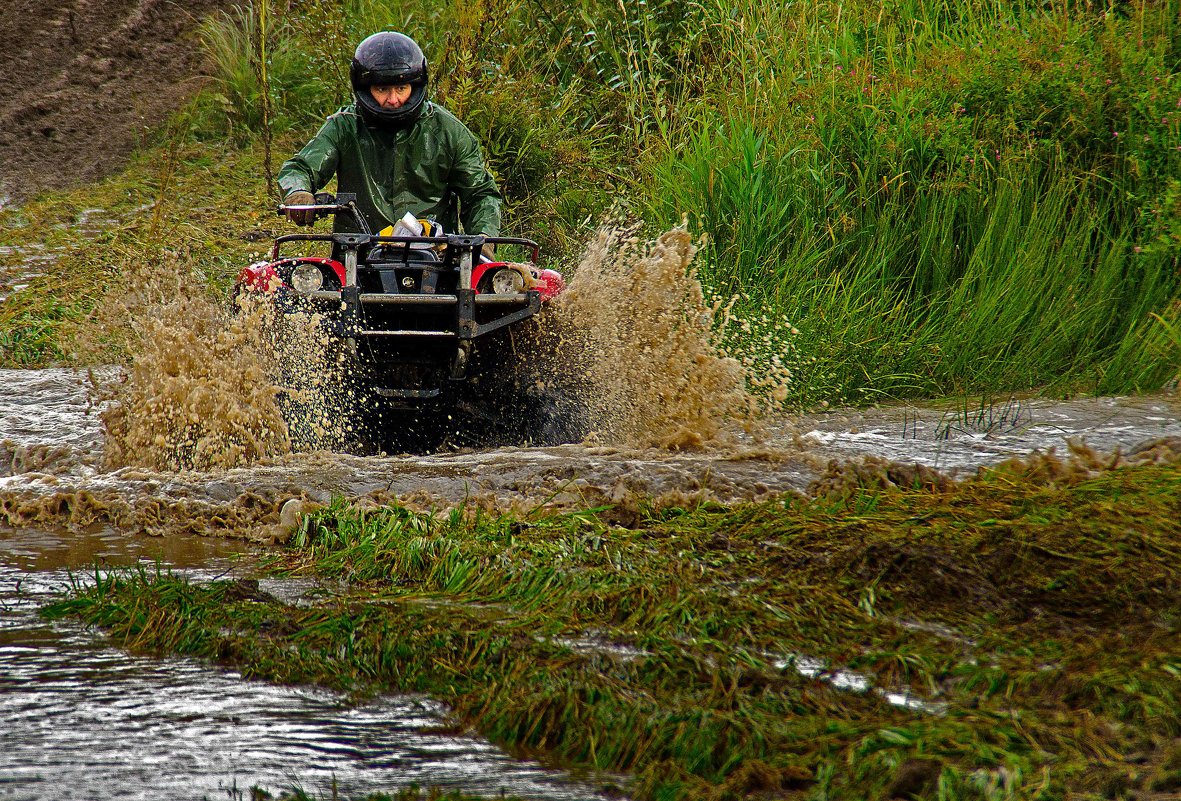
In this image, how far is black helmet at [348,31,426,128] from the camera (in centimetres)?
764

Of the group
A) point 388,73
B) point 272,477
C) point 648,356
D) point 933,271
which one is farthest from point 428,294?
point 933,271

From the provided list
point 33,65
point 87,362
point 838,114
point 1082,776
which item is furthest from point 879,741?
point 33,65

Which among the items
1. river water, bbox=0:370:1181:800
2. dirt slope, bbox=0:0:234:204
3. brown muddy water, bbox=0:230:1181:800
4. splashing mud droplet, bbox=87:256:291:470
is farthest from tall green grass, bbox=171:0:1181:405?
dirt slope, bbox=0:0:234:204

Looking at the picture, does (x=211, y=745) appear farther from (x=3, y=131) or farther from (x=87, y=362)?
(x=3, y=131)

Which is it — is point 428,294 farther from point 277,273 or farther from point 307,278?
point 277,273

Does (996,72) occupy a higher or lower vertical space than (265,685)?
higher

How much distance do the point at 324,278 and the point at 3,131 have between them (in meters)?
12.4

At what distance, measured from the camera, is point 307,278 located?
271 inches

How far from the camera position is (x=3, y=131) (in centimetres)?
1723

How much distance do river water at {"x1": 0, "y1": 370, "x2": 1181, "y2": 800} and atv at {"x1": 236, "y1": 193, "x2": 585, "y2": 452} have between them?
1.27 ft

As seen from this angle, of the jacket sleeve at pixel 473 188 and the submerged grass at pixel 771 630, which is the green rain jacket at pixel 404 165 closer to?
the jacket sleeve at pixel 473 188

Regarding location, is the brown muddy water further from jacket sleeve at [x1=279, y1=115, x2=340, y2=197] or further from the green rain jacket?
the green rain jacket

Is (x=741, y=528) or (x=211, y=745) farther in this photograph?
(x=741, y=528)

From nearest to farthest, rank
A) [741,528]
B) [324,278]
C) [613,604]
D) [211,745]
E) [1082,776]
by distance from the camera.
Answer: [1082,776]
[211,745]
[613,604]
[741,528]
[324,278]
